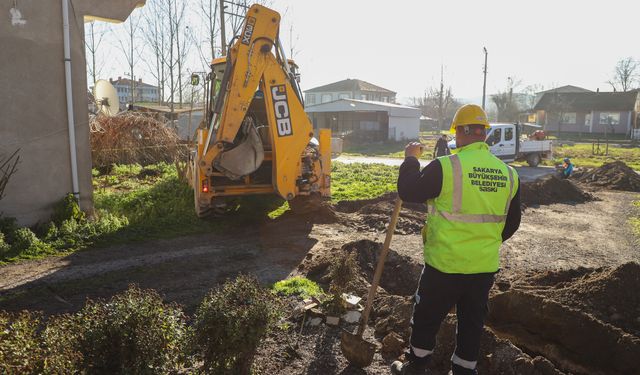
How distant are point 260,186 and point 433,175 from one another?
5517 millimetres

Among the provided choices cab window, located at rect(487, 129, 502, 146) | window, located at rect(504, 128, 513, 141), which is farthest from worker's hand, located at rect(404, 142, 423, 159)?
window, located at rect(504, 128, 513, 141)

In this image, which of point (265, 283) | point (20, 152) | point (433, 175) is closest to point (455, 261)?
point (433, 175)

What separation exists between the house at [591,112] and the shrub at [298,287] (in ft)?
182

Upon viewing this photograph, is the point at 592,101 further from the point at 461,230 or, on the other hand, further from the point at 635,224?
the point at 461,230

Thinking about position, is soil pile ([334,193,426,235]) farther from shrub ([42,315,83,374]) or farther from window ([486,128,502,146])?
window ([486,128,502,146])

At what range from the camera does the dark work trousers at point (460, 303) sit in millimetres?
3645

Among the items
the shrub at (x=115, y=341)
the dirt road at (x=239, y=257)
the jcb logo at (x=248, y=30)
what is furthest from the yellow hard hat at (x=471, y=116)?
the jcb logo at (x=248, y=30)

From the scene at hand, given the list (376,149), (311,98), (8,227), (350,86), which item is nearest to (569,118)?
(350,86)

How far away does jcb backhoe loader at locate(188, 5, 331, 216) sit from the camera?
313 inches

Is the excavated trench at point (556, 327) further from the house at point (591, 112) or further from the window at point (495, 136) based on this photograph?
the house at point (591, 112)

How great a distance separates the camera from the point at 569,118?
57.3 meters

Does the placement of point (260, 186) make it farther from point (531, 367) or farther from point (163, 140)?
point (163, 140)

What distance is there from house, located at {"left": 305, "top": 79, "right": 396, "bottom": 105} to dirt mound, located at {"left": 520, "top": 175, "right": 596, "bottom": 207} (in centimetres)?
6337

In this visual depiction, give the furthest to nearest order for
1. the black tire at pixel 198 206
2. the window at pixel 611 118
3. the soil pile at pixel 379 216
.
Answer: the window at pixel 611 118
the soil pile at pixel 379 216
the black tire at pixel 198 206
